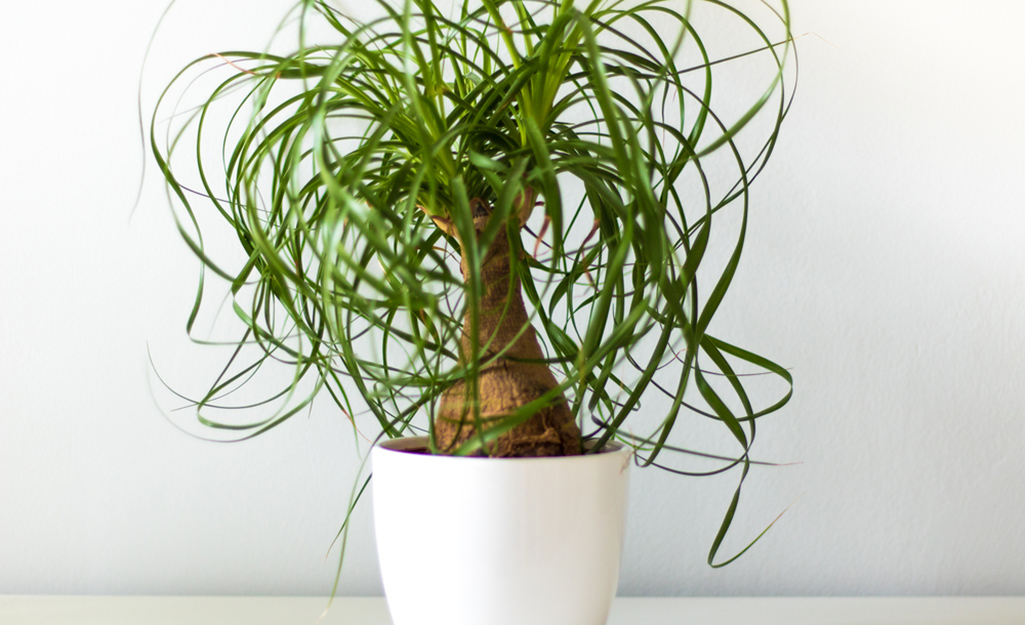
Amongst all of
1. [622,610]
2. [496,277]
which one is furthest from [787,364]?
[496,277]

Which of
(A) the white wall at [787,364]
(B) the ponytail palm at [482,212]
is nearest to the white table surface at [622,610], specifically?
(A) the white wall at [787,364]

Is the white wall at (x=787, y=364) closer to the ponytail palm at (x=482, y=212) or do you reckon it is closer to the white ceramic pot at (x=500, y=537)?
the ponytail palm at (x=482, y=212)

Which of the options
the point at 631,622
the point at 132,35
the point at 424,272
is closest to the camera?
the point at 424,272

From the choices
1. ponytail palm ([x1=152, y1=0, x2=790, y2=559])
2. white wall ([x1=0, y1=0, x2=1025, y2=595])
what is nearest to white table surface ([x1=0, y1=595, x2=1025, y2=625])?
white wall ([x1=0, y1=0, x2=1025, y2=595])

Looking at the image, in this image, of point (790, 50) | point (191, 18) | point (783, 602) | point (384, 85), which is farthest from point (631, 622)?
point (191, 18)

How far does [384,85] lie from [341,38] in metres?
0.30

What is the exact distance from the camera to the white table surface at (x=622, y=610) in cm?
76

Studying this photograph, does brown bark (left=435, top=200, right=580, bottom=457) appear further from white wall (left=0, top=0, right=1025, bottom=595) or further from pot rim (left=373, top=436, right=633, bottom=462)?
white wall (left=0, top=0, right=1025, bottom=595)

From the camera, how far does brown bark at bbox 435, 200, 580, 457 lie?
556 millimetres

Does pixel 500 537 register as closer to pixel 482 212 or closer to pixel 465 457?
pixel 465 457

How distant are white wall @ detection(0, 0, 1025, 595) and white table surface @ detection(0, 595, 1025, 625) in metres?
0.04

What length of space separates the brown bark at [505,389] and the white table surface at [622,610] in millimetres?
301

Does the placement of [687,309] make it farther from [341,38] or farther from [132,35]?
[132,35]

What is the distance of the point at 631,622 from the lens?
2.50 feet
